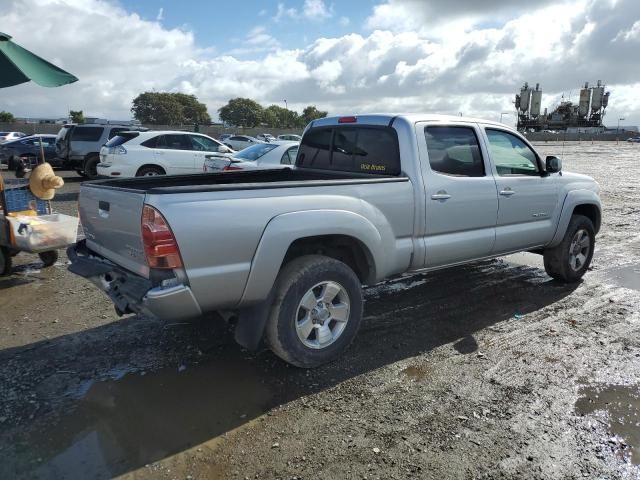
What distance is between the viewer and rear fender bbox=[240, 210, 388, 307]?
3402 mm

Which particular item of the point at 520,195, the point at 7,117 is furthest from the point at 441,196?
the point at 7,117

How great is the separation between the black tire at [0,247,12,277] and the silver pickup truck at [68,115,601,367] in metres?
2.53

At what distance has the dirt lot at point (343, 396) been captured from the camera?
2.88 m

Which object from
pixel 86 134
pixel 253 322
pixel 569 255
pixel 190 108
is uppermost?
pixel 190 108

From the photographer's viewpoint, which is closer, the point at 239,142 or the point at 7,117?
the point at 239,142

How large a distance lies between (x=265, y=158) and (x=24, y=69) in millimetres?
4667

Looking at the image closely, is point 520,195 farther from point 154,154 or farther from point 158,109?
point 158,109

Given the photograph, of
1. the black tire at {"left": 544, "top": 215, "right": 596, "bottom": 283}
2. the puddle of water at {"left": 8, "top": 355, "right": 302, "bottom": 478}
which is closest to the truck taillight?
the puddle of water at {"left": 8, "top": 355, "right": 302, "bottom": 478}

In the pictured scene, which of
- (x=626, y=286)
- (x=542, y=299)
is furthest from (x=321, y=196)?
(x=626, y=286)

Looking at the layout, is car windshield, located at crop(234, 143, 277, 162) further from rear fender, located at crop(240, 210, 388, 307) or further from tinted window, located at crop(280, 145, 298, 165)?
rear fender, located at crop(240, 210, 388, 307)

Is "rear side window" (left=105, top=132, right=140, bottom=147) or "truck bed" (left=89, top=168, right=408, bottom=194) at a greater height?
"rear side window" (left=105, top=132, right=140, bottom=147)

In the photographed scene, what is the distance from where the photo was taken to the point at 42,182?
6.15 m

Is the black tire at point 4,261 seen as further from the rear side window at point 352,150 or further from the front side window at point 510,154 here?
the front side window at point 510,154

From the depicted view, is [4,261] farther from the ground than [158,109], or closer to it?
closer to it
